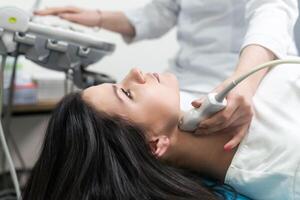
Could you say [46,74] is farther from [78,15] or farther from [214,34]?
[214,34]

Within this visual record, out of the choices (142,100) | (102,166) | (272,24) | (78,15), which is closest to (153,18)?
(78,15)

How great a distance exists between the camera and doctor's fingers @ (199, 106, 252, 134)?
90 cm

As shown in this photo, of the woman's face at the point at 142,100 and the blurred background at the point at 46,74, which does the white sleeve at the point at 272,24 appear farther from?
the blurred background at the point at 46,74

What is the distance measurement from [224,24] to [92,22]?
54 cm

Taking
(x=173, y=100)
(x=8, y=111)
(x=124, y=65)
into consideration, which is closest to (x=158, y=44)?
(x=124, y=65)

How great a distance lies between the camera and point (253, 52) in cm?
104

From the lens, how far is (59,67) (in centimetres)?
135

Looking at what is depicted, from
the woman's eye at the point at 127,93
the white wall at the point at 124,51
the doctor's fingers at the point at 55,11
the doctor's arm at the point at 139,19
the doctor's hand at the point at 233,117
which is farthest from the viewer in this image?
the white wall at the point at 124,51

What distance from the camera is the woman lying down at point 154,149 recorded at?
2.93ft

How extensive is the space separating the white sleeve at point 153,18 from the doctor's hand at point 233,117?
32.1 inches

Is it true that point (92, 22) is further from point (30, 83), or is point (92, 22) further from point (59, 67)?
point (30, 83)

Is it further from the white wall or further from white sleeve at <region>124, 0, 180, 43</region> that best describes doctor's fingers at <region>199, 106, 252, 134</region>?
the white wall

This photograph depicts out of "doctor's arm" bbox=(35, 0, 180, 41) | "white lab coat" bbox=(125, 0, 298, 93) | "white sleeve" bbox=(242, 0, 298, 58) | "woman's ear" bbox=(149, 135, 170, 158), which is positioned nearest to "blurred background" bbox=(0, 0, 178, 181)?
"doctor's arm" bbox=(35, 0, 180, 41)

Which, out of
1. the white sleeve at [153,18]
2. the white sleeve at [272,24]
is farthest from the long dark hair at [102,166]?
the white sleeve at [153,18]
